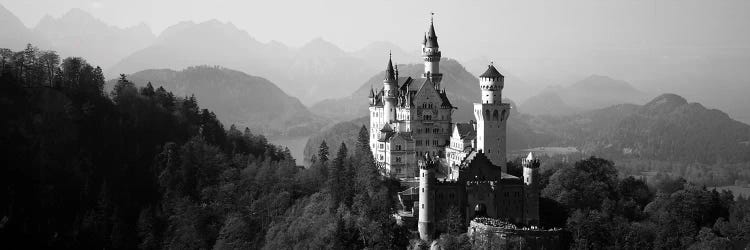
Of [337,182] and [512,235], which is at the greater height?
[337,182]

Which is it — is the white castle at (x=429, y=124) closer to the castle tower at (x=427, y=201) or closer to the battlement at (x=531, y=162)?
the battlement at (x=531, y=162)

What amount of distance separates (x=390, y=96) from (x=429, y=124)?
5612mm

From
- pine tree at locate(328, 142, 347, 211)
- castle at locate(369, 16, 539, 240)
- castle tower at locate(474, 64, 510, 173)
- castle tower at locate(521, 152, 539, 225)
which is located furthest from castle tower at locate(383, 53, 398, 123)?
castle tower at locate(521, 152, 539, 225)

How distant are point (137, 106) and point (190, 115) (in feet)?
25.9

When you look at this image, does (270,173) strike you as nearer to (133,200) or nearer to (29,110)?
(133,200)

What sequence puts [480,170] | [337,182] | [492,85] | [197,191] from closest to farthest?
[480,170], [492,85], [337,182], [197,191]

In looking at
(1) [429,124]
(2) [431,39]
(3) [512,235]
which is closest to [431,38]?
(2) [431,39]

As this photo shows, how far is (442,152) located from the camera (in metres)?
83.7

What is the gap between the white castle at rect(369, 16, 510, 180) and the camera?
75250mm

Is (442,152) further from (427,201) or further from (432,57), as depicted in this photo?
(427,201)

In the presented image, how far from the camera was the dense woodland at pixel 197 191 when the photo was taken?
7319 cm

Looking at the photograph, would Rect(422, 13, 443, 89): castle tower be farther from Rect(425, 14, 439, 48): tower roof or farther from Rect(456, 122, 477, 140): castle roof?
Rect(456, 122, 477, 140): castle roof

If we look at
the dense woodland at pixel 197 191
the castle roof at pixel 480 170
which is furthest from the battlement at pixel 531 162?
the dense woodland at pixel 197 191

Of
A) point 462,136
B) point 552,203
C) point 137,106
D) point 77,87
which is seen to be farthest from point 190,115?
point 552,203
